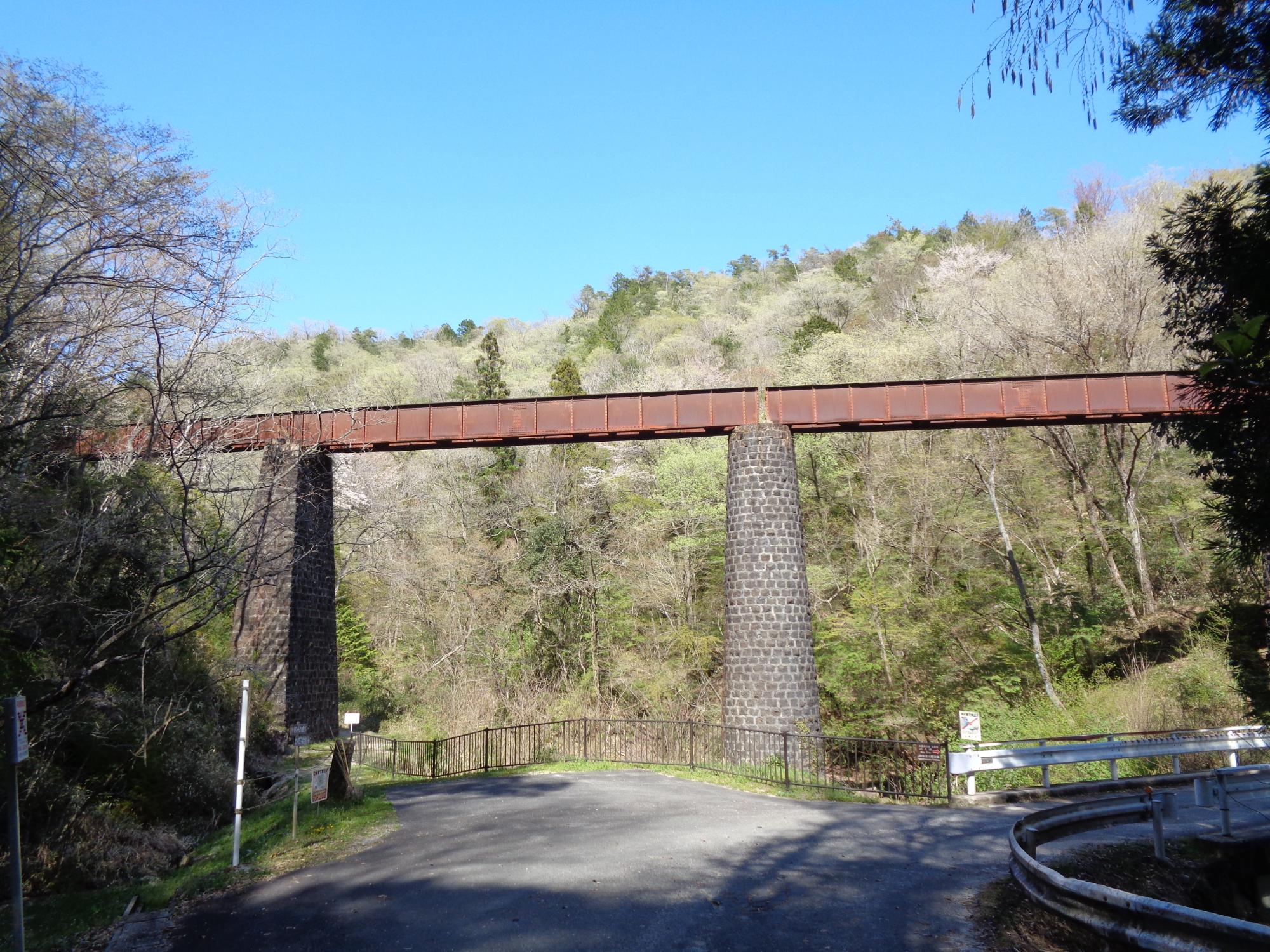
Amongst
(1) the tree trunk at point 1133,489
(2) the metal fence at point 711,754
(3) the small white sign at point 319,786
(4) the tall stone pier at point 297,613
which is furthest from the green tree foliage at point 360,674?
(1) the tree trunk at point 1133,489

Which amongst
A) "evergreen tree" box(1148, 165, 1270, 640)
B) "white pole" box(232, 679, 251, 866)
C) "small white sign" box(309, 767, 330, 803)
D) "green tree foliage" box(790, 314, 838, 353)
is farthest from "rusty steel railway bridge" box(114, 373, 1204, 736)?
"green tree foliage" box(790, 314, 838, 353)

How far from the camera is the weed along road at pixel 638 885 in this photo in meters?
7.38

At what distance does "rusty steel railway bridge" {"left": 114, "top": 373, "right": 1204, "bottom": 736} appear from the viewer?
21.2m

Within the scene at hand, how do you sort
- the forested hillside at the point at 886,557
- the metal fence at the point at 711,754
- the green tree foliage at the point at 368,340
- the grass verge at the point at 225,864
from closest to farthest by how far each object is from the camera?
the grass verge at the point at 225,864 < the metal fence at the point at 711,754 < the forested hillside at the point at 886,557 < the green tree foliage at the point at 368,340

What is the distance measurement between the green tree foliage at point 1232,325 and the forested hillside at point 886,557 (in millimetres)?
13250

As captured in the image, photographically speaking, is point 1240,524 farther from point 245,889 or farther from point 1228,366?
point 245,889

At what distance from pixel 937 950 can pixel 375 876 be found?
605cm

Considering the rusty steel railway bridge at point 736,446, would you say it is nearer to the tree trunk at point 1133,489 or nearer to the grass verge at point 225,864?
the tree trunk at point 1133,489

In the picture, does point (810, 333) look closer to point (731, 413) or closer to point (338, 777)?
point (731, 413)

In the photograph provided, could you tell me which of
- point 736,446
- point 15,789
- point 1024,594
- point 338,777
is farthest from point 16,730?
point 1024,594

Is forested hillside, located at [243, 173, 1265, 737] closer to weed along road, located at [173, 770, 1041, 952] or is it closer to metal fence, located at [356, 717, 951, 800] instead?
metal fence, located at [356, 717, 951, 800]

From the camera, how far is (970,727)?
48.5 feet

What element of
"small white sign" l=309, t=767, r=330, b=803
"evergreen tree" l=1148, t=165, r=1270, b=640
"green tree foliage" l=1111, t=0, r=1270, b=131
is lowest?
"small white sign" l=309, t=767, r=330, b=803

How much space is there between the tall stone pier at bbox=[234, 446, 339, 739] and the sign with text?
15.8 meters
